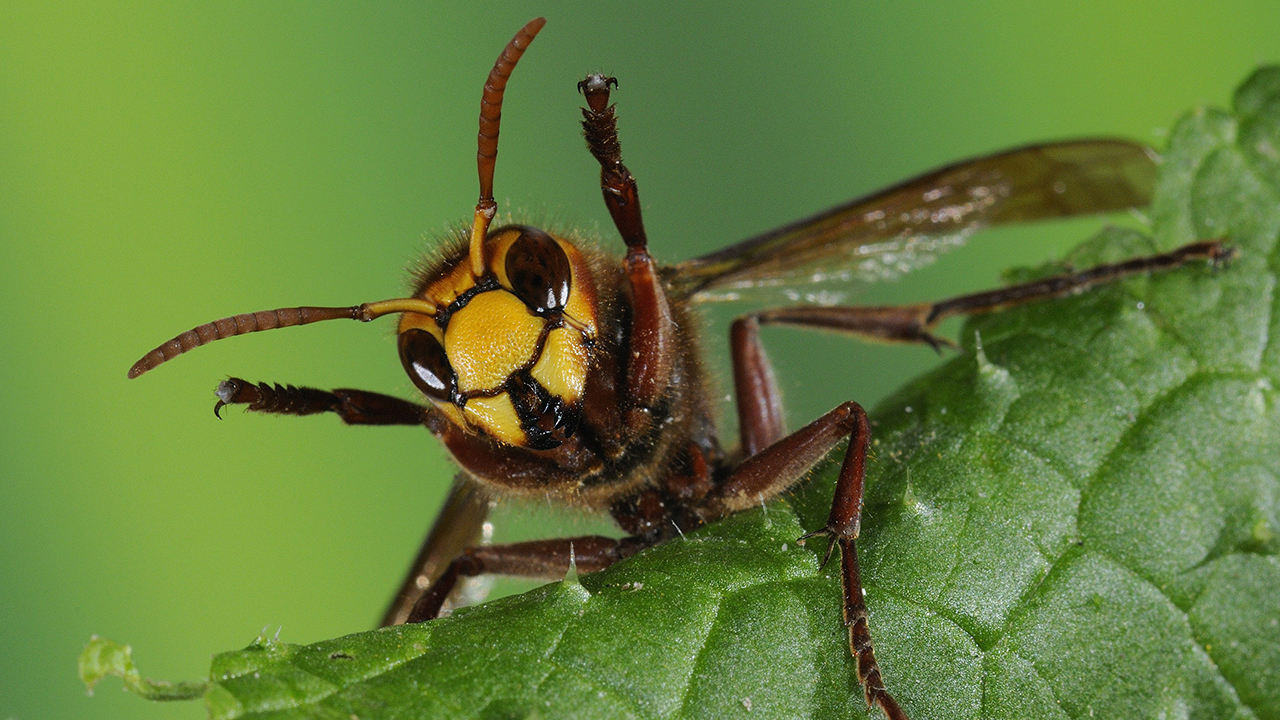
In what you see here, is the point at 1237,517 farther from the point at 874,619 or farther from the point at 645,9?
the point at 645,9

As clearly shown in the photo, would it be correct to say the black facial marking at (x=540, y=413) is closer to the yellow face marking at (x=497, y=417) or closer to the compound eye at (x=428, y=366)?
the yellow face marking at (x=497, y=417)

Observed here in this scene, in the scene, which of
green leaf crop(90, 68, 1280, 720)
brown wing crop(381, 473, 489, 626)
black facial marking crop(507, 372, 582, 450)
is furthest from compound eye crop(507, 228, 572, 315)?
brown wing crop(381, 473, 489, 626)

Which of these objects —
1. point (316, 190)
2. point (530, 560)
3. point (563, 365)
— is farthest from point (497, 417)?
point (316, 190)

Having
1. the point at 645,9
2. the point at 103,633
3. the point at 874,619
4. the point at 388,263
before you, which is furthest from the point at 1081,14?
the point at 103,633

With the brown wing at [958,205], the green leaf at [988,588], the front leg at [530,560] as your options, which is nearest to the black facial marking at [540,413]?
the green leaf at [988,588]

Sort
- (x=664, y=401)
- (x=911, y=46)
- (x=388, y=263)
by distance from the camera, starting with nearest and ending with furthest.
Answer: (x=664, y=401) → (x=388, y=263) → (x=911, y=46)

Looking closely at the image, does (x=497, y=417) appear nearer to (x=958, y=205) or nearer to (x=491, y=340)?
(x=491, y=340)
